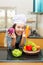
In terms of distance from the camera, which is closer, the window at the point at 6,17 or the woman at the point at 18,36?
the woman at the point at 18,36

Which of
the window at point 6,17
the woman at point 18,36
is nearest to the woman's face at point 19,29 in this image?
the woman at point 18,36

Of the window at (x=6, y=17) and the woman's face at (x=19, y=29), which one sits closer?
the woman's face at (x=19, y=29)

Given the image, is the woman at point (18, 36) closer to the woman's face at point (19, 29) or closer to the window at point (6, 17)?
the woman's face at point (19, 29)

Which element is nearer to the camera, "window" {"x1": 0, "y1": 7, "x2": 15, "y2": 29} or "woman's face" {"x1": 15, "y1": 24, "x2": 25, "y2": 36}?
"woman's face" {"x1": 15, "y1": 24, "x2": 25, "y2": 36}

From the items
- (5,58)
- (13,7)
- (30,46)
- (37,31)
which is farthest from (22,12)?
(5,58)

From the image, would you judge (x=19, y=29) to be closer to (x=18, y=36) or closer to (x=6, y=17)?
(x=18, y=36)

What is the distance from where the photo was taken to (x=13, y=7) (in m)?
2.90

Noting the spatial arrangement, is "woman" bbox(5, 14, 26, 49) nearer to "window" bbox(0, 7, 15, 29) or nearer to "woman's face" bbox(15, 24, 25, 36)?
"woman's face" bbox(15, 24, 25, 36)

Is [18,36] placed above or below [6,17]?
below

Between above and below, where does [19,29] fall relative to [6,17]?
below

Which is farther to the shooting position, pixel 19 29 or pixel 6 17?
pixel 6 17

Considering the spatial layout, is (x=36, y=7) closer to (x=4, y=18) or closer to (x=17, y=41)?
(x=4, y=18)

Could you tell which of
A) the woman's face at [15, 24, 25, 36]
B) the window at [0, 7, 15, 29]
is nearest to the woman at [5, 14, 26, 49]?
the woman's face at [15, 24, 25, 36]

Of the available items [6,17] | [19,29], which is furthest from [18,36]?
[6,17]
